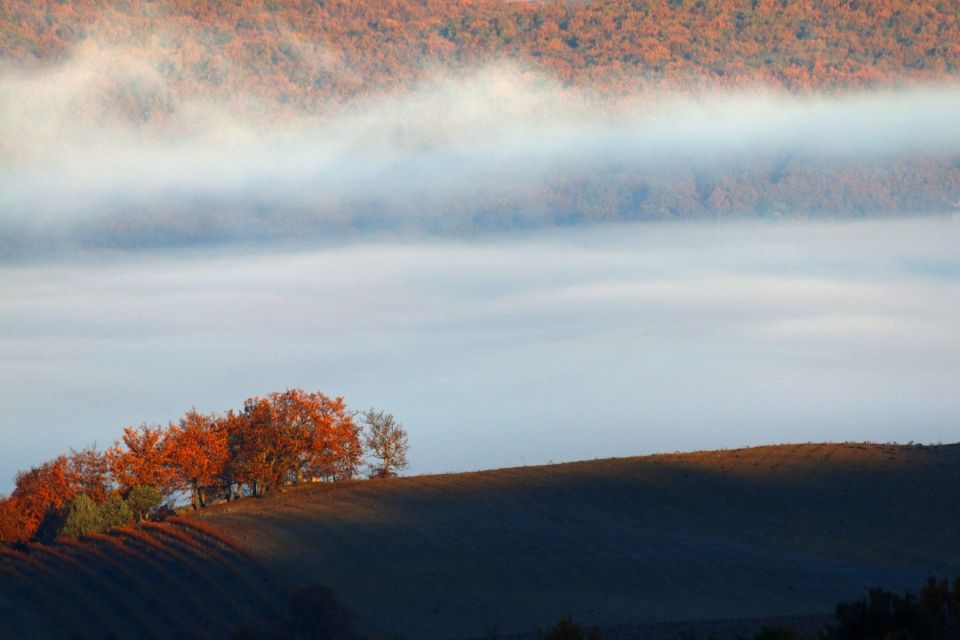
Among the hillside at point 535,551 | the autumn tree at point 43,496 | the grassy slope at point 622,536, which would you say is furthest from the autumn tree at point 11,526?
the grassy slope at point 622,536

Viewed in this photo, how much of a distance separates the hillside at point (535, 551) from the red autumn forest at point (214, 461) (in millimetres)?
2499

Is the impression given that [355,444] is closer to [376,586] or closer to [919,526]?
[376,586]

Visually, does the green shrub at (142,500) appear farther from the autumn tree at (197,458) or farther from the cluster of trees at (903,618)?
the cluster of trees at (903,618)

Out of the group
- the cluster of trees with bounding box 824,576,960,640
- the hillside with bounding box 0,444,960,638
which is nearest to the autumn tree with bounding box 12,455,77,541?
the hillside with bounding box 0,444,960,638

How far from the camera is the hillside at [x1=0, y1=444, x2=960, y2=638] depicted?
46375 mm

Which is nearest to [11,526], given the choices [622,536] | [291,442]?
[291,442]

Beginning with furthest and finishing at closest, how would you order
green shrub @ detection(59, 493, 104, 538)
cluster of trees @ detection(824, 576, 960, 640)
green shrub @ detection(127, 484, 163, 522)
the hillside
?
green shrub @ detection(127, 484, 163, 522) < green shrub @ detection(59, 493, 104, 538) < the hillside < cluster of trees @ detection(824, 576, 960, 640)

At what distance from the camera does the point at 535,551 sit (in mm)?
54062

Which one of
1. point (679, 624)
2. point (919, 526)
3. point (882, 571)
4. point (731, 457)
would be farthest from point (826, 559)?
point (731, 457)

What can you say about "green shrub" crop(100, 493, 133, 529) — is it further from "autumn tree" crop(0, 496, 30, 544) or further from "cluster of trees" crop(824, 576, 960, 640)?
"cluster of trees" crop(824, 576, 960, 640)

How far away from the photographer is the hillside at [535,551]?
46.4 meters

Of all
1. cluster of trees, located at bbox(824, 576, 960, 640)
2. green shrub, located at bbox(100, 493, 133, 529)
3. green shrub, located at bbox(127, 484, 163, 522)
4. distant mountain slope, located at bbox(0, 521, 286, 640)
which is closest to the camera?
cluster of trees, located at bbox(824, 576, 960, 640)

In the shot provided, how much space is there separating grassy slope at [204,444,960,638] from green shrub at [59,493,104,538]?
6.01m

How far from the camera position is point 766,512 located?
63219mm
